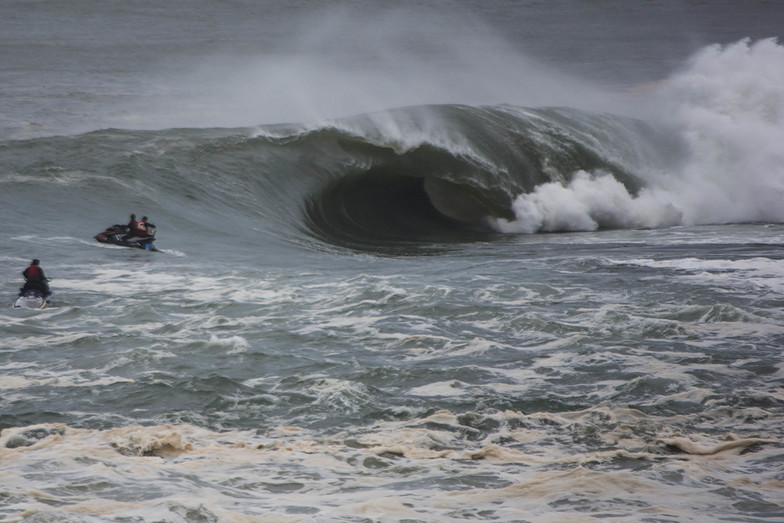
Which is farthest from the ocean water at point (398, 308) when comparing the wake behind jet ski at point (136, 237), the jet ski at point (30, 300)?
the wake behind jet ski at point (136, 237)

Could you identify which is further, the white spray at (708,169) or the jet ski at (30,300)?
the white spray at (708,169)

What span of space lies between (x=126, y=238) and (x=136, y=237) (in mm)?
193

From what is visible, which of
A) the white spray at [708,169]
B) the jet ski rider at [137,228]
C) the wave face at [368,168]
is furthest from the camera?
the white spray at [708,169]

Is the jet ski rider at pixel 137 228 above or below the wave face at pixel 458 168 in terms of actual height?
below

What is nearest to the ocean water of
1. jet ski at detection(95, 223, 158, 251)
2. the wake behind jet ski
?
jet ski at detection(95, 223, 158, 251)

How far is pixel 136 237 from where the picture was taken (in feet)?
49.8

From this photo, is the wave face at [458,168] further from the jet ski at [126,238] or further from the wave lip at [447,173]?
the jet ski at [126,238]

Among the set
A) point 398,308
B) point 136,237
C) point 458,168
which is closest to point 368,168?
point 458,168

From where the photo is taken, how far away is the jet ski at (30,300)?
431 inches

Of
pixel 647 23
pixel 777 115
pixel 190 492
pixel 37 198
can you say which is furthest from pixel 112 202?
pixel 647 23

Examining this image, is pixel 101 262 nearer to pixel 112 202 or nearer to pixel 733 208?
pixel 112 202

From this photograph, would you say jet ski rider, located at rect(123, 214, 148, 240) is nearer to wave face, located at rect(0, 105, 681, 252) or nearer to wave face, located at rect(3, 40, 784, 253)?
wave face, located at rect(3, 40, 784, 253)

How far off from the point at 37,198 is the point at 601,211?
1526 centimetres

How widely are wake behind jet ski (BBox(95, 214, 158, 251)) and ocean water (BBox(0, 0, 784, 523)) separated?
580 millimetres
